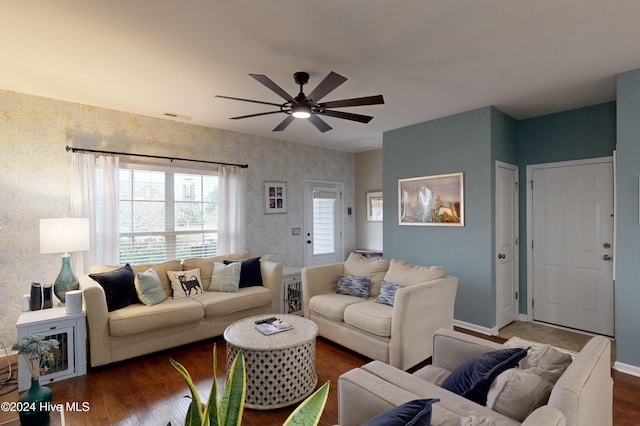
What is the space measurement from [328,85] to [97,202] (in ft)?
10.1

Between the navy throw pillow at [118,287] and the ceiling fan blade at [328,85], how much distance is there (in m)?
2.56

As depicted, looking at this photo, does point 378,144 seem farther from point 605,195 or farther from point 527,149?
point 605,195

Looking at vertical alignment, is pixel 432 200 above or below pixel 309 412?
above

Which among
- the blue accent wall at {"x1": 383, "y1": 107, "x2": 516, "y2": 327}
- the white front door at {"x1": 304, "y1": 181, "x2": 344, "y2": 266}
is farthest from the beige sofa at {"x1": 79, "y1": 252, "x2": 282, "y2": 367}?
the blue accent wall at {"x1": 383, "y1": 107, "x2": 516, "y2": 327}

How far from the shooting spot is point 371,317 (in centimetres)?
303

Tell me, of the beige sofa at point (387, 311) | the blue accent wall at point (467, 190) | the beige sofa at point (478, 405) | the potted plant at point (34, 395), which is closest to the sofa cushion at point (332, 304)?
the beige sofa at point (387, 311)

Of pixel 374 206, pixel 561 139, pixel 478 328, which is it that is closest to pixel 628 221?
pixel 561 139

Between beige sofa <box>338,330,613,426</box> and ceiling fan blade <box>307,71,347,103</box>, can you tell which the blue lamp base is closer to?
ceiling fan blade <box>307,71,347,103</box>

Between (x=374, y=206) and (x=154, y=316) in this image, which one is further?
(x=374, y=206)

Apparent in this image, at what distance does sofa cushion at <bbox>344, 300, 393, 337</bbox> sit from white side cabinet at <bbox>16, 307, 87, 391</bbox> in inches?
94.0

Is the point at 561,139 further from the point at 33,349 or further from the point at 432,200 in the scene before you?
the point at 33,349

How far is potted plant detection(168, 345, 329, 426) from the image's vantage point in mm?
931

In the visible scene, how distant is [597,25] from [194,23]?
8.81 feet

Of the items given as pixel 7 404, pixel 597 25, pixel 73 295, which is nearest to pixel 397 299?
pixel 597 25
